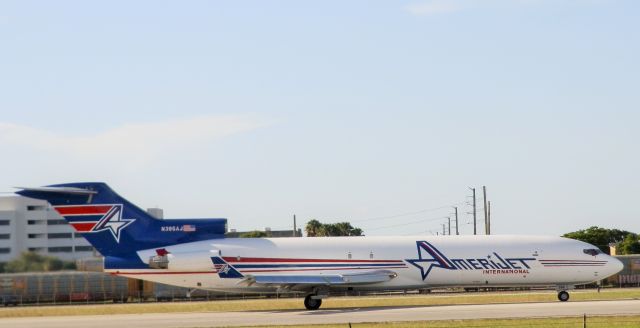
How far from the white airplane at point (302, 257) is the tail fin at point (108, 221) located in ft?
0.16

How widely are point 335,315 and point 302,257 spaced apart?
7153 millimetres

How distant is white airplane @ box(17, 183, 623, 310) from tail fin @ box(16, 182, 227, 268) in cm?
5

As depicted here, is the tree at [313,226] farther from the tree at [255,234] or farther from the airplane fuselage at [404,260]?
the airplane fuselage at [404,260]

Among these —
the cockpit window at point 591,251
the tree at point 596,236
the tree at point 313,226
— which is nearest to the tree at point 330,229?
the tree at point 313,226

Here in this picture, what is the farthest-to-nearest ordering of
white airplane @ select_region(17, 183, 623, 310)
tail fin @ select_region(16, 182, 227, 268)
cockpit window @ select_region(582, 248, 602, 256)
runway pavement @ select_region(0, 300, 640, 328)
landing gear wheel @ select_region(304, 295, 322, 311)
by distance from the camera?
cockpit window @ select_region(582, 248, 602, 256) → white airplane @ select_region(17, 183, 623, 310) → tail fin @ select_region(16, 182, 227, 268) → landing gear wheel @ select_region(304, 295, 322, 311) → runway pavement @ select_region(0, 300, 640, 328)

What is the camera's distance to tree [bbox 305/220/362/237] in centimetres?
11918

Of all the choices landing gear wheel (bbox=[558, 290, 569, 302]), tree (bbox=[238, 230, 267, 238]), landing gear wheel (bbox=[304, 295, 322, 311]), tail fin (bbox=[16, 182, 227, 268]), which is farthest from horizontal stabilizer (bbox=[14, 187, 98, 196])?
tree (bbox=[238, 230, 267, 238])

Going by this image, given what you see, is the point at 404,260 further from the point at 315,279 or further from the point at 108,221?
the point at 108,221

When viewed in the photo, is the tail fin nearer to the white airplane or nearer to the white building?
the white airplane

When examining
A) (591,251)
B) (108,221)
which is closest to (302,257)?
(108,221)

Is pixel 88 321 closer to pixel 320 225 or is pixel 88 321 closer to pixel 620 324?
pixel 620 324

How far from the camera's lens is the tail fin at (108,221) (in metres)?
Result: 53.2

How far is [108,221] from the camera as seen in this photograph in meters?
53.6

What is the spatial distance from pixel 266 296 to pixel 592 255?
2291cm
